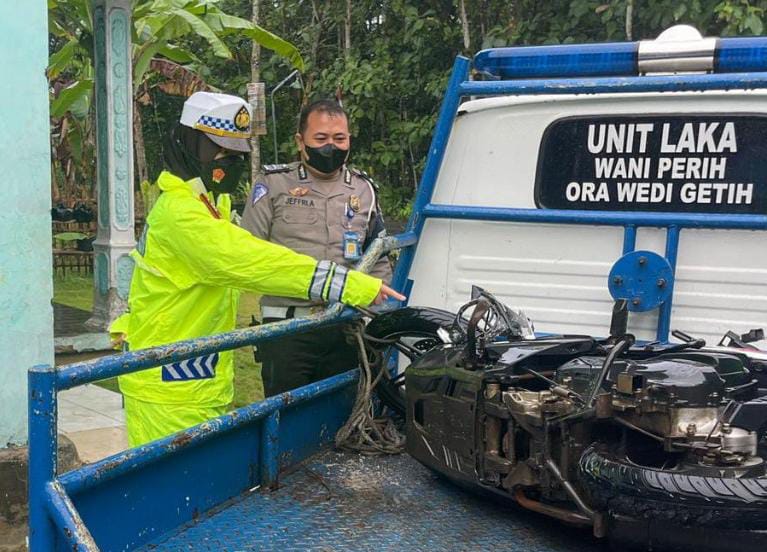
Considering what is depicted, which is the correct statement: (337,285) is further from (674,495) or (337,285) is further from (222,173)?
(674,495)

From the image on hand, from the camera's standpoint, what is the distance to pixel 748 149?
2666 millimetres

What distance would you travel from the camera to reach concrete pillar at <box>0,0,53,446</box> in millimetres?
4152

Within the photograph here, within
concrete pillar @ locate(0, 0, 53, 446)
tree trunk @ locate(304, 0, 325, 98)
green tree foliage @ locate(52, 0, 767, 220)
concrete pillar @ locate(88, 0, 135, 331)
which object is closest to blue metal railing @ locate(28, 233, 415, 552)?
concrete pillar @ locate(0, 0, 53, 446)

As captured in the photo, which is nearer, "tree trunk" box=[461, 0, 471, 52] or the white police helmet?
the white police helmet

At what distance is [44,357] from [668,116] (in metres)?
3.08

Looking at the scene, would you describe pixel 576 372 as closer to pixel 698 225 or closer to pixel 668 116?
pixel 698 225

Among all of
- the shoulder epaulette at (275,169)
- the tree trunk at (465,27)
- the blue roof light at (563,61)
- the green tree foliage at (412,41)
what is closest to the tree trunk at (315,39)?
the green tree foliage at (412,41)

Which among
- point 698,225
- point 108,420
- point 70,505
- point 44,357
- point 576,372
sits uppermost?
point 698,225

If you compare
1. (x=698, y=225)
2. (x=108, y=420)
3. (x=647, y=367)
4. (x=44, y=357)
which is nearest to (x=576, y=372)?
(x=647, y=367)

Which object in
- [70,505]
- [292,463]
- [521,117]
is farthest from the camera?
[521,117]

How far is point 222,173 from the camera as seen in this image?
119 inches

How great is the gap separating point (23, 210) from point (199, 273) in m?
1.80

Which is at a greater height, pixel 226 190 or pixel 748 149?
pixel 748 149

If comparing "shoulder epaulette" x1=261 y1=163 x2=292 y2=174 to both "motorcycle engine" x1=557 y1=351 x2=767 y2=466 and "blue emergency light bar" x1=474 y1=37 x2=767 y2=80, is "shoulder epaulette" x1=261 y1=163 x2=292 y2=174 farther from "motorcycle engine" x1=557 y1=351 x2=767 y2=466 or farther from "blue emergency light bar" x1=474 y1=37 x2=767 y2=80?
"motorcycle engine" x1=557 y1=351 x2=767 y2=466
